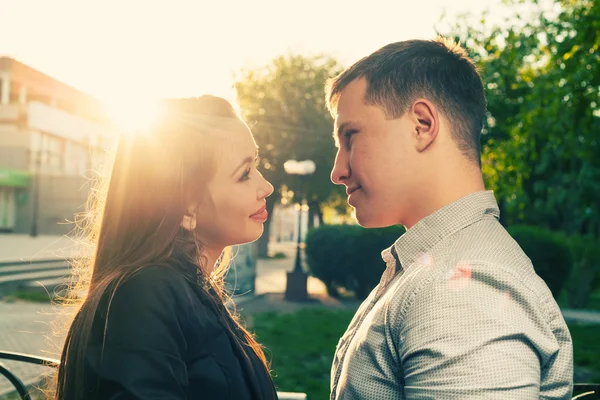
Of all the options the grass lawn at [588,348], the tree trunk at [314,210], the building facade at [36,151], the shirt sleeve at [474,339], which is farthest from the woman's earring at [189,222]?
the building facade at [36,151]

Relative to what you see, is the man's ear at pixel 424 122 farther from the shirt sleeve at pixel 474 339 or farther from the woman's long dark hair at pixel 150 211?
the woman's long dark hair at pixel 150 211

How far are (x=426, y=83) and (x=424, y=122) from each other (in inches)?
4.0

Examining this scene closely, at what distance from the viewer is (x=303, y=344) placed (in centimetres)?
896

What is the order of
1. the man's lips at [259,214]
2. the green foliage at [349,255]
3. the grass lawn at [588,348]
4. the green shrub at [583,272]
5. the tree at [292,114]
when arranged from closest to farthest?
1. the man's lips at [259,214]
2. the grass lawn at [588,348]
3. the green foliage at [349,255]
4. the green shrub at [583,272]
5. the tree at [292,114]

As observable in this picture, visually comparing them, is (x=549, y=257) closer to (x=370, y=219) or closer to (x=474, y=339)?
(x=370, y=219)

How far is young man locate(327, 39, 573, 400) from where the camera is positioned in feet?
3.96

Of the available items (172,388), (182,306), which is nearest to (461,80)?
(182,306)

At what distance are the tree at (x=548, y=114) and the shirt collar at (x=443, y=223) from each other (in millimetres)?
4647

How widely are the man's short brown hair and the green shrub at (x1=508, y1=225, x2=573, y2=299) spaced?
14.5 m

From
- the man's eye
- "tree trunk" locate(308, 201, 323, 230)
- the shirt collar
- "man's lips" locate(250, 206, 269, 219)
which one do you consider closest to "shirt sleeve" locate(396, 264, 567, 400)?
the shirt collar

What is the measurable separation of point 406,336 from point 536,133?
38.4 ft

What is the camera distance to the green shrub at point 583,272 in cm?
1623

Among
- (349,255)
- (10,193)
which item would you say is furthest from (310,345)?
(10,193)

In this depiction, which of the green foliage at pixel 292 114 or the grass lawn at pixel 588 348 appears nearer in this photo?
the grass lawn at pixel 588 348
